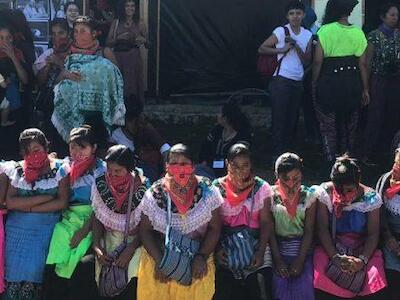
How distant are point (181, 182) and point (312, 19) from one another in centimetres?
378

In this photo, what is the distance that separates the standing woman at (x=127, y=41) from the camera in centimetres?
707

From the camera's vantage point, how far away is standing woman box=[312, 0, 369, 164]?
19.9 feet

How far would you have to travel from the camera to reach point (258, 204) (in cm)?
433

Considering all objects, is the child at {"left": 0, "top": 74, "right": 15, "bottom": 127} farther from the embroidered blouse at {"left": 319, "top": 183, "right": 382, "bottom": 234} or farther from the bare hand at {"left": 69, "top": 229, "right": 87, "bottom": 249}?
the embroidered blouse at {"left": 319, "top": 183, "right": 382, "bottom": 234}

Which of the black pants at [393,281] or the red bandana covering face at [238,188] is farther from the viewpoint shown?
the red bandana covering face at [238,188]

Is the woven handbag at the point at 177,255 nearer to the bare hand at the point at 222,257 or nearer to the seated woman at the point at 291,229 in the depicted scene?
the bare hand at the point at 222,257

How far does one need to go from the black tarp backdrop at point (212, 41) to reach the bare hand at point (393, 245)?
465 centimetres

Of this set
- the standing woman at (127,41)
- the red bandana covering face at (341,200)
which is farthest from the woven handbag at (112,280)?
the standing woman at (127,41)

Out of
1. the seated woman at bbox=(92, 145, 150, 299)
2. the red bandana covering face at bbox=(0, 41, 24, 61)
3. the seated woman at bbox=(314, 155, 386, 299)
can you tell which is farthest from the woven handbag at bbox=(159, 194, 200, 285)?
the red bandana covering face at bbox=(0, 41, 24, 61)

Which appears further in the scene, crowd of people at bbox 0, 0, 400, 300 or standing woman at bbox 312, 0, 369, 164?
standing woman at bbox 312, 0, 369, 164

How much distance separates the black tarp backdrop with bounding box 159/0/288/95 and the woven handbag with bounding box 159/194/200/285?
4.62m

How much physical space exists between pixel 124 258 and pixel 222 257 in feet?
1.90

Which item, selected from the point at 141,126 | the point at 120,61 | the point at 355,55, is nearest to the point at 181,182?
the point at 141,126

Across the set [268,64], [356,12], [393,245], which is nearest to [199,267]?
[393,245]
